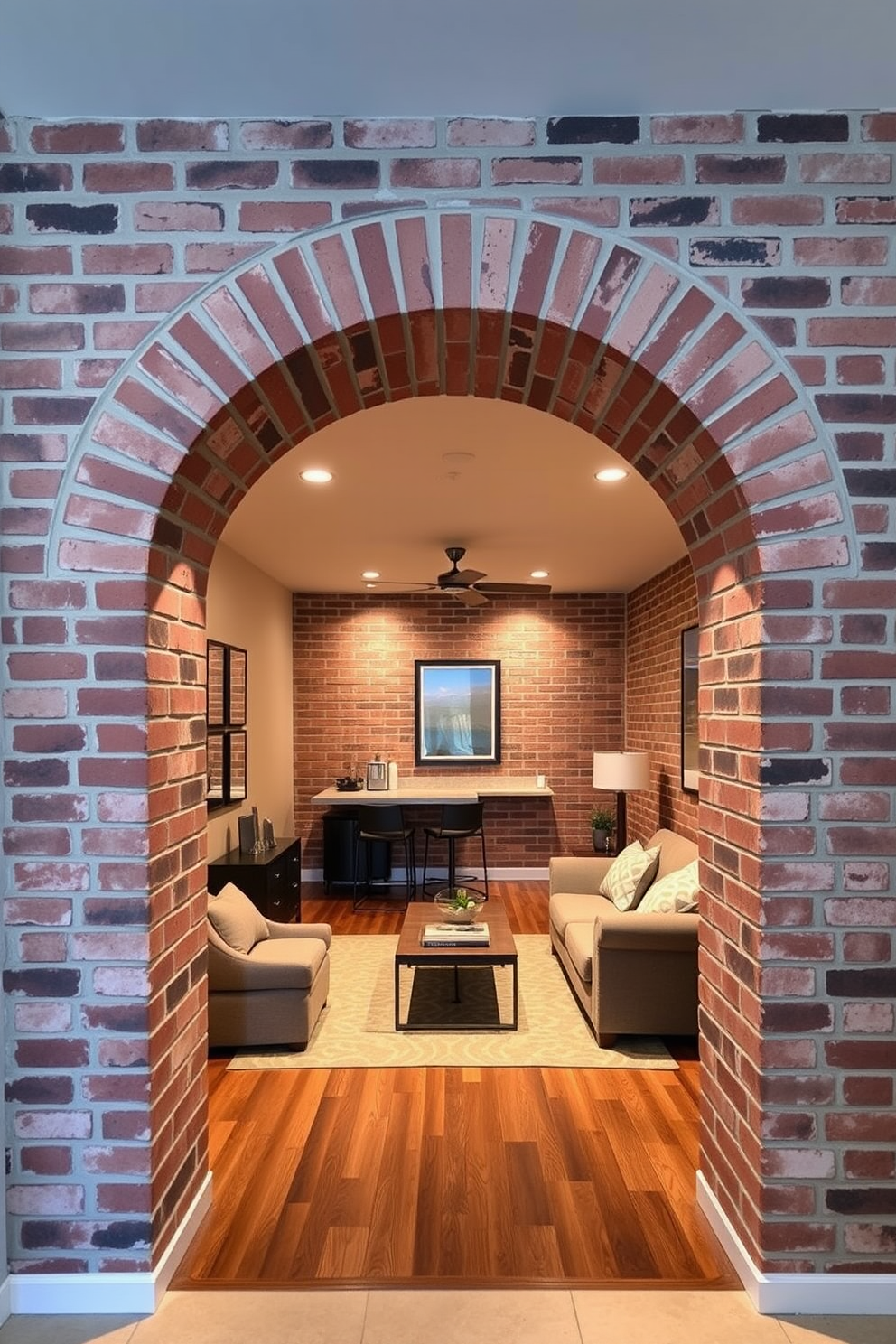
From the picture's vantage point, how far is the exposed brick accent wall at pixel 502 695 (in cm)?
669

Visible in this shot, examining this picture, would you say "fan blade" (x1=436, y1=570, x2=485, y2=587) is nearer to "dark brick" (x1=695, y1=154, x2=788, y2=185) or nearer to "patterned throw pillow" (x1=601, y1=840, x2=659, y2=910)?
"patterned throw pillow" (x1=601, y1=840, x2=659, y2=910)

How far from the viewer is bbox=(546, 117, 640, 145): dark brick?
153 centimetres

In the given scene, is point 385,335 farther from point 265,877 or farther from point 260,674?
point 260,674

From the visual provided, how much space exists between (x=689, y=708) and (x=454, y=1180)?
3232 millimetres

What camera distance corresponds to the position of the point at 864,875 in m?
1.53

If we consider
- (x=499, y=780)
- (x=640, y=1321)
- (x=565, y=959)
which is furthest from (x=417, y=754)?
(x=640, y=1321)

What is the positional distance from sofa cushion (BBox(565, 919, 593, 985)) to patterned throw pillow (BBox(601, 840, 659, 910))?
10.9 inches

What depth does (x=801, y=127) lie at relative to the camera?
5.05ft

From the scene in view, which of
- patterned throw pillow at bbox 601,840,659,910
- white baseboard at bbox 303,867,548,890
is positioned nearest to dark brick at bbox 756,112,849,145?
patterned throw pillow at bbox 601,840,659,910

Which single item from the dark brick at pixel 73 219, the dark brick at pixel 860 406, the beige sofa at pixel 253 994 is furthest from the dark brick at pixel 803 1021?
the beige sofa at pixel 253 994

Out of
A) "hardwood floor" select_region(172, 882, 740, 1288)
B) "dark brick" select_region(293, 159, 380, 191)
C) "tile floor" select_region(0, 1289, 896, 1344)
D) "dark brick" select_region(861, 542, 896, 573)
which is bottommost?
"hardwood floor" select_region(172, 882, 740, 1288)

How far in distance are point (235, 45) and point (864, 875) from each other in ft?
6.40

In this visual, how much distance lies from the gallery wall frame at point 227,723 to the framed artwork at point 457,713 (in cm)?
200

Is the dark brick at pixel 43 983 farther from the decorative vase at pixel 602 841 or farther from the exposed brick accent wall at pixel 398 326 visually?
the decorative vase at pixel 602 841
